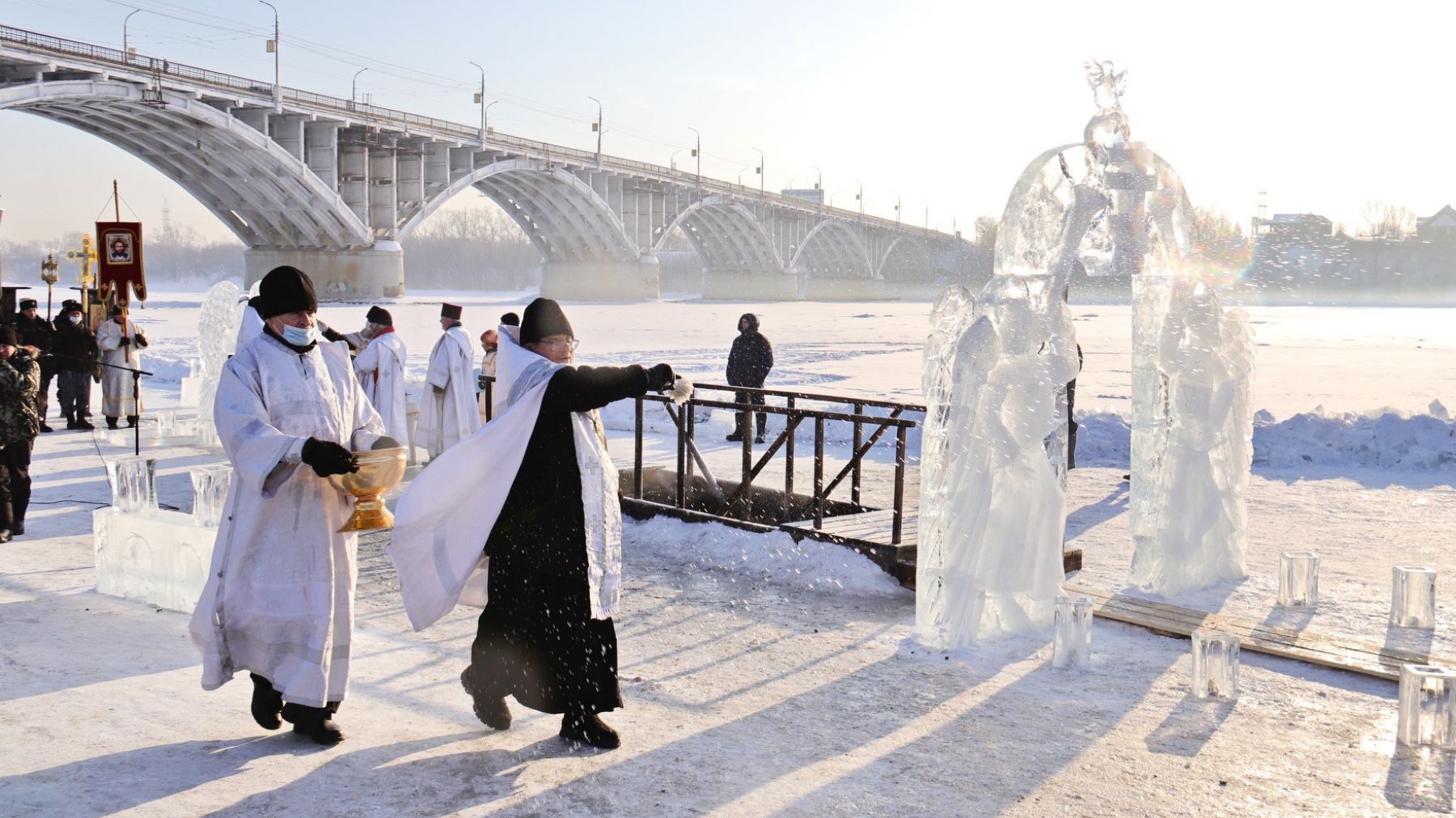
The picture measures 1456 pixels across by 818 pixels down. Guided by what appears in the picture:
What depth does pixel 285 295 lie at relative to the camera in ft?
13.3

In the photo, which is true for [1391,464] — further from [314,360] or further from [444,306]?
[314,360]

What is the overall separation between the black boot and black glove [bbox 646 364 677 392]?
1.55 meters

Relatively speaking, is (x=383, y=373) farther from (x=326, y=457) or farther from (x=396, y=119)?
(x=396, y=119)

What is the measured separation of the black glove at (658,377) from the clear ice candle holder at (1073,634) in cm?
215

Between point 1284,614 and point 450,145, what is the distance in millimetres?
45808

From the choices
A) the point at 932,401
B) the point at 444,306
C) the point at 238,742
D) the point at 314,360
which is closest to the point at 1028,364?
the point at 932,401

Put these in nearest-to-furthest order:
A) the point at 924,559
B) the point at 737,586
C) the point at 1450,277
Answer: the point at 924,559 < the point at 737,586 < the point at 1450,277

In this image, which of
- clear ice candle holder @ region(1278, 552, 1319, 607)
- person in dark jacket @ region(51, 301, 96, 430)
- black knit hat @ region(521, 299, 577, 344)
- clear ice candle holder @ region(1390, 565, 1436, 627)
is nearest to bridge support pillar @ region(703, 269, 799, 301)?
person in dark jacket @ region(51, 301, 96, 430)

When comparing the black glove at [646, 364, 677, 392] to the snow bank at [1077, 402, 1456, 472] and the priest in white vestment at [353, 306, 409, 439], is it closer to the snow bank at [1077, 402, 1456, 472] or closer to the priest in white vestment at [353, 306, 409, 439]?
the priest in white vestment at [353, 306, 409, 439]

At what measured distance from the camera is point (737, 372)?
42.4 feet

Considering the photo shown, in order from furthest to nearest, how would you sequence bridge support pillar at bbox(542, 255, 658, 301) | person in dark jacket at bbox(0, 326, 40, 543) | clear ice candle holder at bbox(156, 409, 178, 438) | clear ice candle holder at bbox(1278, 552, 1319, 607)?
bridge support pillar at bbox(542, 255, 658, 301) → clear ice candle holder at bbox(156, 409, 178, 438) → person in dark jacket at bbox(0, 326, 40, 543) → clear ice candle holder at bbox(1278, 552, 1319, 607)

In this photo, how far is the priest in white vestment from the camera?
10469mm

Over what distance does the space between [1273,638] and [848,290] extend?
3390 inches

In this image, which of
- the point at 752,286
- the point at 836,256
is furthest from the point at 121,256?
the point at 836,256
